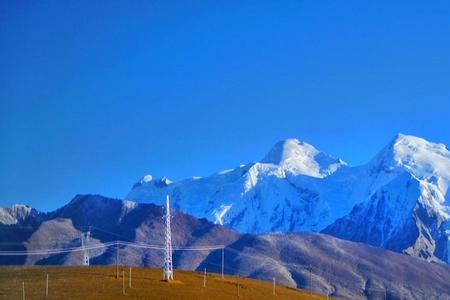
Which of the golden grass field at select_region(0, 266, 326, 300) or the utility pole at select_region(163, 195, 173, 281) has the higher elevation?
the utility pole at select_region(163, 195, 173, 281)

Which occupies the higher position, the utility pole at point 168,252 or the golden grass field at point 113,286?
the utility pole at point 168,252

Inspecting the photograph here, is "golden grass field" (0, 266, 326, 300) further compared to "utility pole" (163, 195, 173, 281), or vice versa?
"utility pole" (163, 195, 173, 281)

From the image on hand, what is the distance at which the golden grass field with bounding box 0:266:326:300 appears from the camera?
409 feet

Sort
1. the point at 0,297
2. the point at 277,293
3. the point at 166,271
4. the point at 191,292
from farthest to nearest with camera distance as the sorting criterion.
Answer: the point at 277,293 → the point at 166,271 → the point at 191,292 → the point at 0,297

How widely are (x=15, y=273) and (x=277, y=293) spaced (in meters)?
47.0

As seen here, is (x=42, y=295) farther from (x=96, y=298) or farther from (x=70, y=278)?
(x=70, y=278)

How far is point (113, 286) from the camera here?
13412cm

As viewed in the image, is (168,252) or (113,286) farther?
(168,252)

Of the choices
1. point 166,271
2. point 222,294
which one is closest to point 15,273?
point 166,271

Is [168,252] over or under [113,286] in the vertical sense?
over

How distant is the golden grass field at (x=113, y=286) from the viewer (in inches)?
4911

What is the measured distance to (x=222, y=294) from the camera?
139 metres

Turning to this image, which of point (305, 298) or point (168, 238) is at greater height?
point (168, 238)

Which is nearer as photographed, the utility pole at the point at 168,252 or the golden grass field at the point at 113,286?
the golden grass field at the point at 113,286
